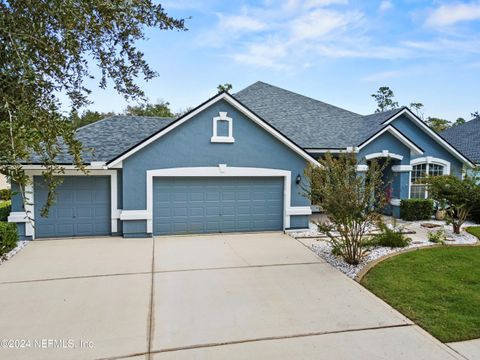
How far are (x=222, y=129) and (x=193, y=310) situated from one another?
7.55m

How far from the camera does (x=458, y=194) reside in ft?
39.9

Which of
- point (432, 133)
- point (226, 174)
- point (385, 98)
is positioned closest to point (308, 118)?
point (432, 133)

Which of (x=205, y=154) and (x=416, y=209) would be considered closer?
(x=205, y=154)

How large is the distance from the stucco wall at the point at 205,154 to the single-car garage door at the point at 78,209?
3.29 ft

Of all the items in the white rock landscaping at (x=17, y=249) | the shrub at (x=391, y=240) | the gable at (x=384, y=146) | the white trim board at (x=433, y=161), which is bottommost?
the white rock landscaping at (x=17, y=249)

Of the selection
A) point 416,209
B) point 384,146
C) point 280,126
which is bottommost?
point 416,209

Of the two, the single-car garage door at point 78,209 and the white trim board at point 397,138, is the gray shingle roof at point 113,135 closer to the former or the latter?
the single-car garage door at point 78,209

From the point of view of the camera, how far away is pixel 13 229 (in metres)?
10.1

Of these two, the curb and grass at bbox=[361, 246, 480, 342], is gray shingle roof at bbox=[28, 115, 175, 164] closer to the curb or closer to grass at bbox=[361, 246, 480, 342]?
the curb

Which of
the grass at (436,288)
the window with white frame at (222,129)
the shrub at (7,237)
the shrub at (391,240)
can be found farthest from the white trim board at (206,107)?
the grass at (436,288)

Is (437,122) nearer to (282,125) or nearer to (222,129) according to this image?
(282,125)

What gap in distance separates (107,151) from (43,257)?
15.7ft

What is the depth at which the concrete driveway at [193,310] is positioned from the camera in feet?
16.1

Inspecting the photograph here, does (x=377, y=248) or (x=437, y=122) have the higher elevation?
(x=437, y=122)
